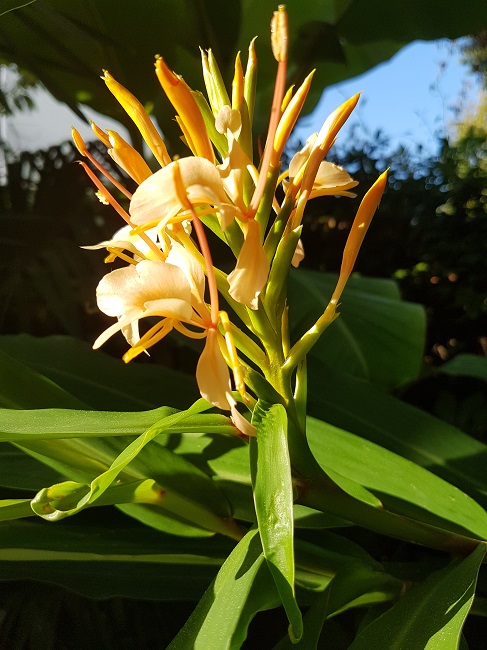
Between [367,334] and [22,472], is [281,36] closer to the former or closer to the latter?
[22,472]

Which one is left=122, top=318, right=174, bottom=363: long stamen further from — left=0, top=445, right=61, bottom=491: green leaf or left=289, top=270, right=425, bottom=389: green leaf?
left=289, top=270, right=425, bottom=389: green leaf

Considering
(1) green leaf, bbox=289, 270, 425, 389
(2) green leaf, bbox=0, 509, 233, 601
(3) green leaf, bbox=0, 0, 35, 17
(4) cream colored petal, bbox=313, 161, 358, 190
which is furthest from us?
(1) green leaf, bbox=289, 270, 425, 389

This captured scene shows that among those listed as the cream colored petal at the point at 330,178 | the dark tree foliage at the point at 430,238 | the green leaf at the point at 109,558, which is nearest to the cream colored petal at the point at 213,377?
the cream colored petal at the point at 330,178

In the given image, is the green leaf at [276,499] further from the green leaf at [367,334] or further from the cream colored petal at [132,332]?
the green leaf at [367,334]

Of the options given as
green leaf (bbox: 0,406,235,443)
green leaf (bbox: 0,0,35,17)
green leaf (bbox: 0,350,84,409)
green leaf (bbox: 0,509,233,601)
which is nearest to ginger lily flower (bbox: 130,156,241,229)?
green leaf (bbox: 0,406,235,443)

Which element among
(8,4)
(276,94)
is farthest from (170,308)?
(8,4)

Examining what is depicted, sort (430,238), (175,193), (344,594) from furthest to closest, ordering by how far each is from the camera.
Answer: (430,238) → (344,594) → (175,193)
